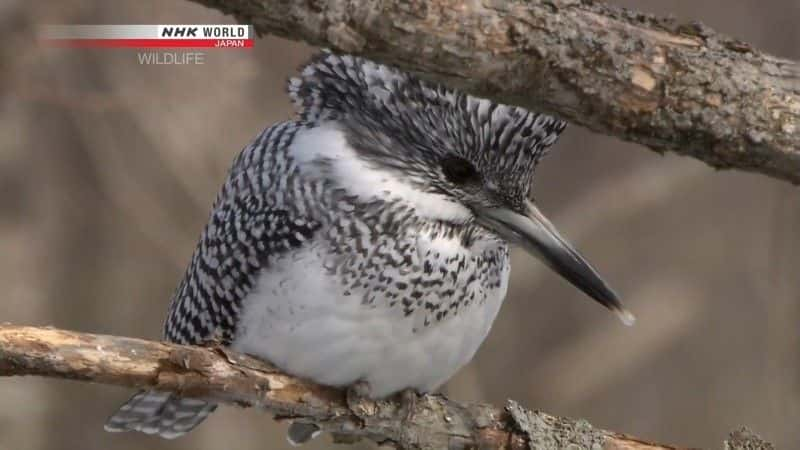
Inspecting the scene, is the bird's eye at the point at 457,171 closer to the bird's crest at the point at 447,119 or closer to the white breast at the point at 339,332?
the bird's crest at the point at 447,119

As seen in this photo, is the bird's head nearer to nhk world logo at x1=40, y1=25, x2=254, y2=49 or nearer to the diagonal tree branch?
the diagonal tree branch

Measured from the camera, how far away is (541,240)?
2240mm

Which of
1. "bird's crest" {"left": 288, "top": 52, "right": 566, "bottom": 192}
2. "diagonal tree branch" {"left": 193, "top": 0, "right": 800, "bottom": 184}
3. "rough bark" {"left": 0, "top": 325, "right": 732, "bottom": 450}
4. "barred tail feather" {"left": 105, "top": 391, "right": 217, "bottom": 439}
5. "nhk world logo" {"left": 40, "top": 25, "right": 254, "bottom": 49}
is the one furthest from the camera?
"nhk world logo" {"left": 40, "top": 25, "right": 254, "bottom": 49}

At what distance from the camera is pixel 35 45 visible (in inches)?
161

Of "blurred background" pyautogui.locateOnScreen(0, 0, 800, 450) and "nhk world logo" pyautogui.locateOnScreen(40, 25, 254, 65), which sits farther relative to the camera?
"blurred background" pyautogui.locateOnScreen(0, 0, 800, 450)

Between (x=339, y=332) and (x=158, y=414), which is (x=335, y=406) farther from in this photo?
(x=158, y=414)

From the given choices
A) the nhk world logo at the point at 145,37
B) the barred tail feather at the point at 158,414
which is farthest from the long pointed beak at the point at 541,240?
the nhk world logo at the point at 145,37

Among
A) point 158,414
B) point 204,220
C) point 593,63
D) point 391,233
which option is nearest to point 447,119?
point 391,233

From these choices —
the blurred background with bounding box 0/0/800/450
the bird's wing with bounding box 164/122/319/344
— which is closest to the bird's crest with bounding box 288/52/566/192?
the bird's wing with bounding box 164/122/319/344

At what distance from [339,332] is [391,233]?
0.19 m

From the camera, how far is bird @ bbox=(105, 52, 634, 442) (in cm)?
221

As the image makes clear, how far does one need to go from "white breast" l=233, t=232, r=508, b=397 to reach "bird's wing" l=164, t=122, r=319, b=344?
54mm

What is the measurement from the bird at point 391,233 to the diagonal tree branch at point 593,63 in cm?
44

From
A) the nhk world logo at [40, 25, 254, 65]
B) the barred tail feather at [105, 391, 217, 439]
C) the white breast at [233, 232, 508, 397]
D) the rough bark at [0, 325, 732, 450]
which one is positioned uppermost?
the nhk world logo at [40, 25, 254, 65]
